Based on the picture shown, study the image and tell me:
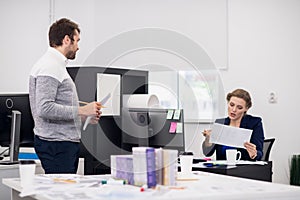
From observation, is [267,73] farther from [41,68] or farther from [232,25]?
[41,68]

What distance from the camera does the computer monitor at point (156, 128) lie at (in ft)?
11.6

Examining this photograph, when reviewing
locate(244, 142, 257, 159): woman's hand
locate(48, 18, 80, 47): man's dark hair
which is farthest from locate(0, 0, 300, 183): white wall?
locate(48, 18, 80, 47): man's dark hair

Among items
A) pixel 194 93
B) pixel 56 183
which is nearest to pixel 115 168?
pixel 56 183

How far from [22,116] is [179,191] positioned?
6.46 ft

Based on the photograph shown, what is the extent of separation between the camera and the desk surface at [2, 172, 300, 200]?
5.99 ft

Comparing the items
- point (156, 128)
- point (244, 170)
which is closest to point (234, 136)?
point (244, 170)

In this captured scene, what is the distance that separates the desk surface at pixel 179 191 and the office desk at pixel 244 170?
0.81m

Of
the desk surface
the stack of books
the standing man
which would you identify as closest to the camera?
the desk surface

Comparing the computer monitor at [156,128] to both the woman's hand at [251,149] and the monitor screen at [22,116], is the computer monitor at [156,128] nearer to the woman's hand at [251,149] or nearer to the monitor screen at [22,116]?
the woman's hand at [251,149]

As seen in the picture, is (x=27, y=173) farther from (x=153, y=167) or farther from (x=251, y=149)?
(x=251, y=149)

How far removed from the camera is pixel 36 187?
6.72 feet

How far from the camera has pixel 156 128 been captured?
3613mm

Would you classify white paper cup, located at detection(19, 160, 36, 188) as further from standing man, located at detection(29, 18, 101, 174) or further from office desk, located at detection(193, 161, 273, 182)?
office desk, located at detection(193, 161, 273, 182)

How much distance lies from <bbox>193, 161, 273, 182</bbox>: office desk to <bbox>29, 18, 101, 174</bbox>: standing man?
2.44ft
